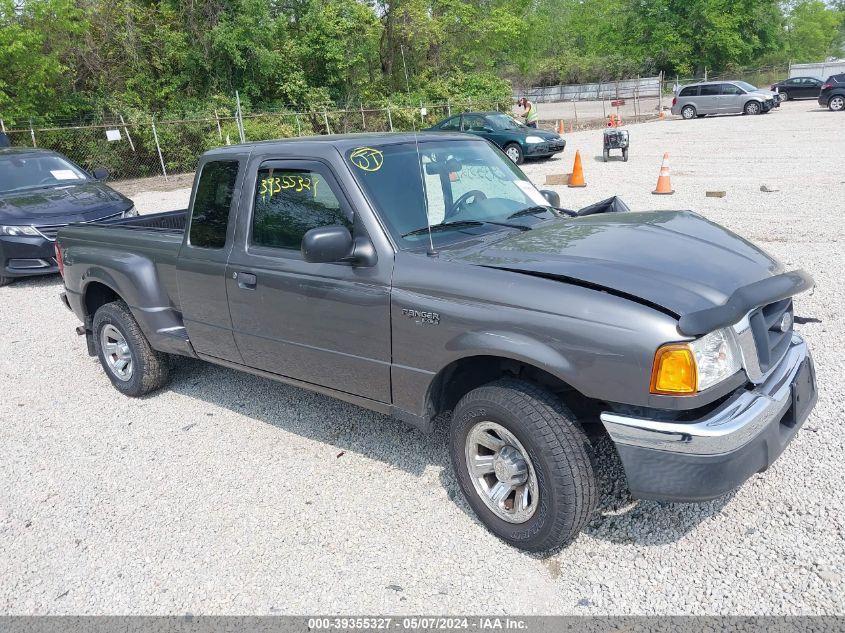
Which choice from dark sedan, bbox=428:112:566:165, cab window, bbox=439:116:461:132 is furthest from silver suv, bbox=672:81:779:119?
cab window, bbox=439:116:461:132

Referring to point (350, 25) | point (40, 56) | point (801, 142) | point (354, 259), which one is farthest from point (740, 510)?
point (350, 25)

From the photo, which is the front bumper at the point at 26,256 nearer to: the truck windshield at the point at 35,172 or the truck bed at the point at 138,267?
the truck windshield at the point at 35,172

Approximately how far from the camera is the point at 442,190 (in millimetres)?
3848

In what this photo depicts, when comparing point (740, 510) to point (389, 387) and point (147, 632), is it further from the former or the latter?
point (147, 632)

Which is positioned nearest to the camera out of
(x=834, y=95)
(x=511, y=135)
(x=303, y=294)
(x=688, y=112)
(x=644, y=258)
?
(x=644, y=258)

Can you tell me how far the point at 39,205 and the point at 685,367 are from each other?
9.08 m

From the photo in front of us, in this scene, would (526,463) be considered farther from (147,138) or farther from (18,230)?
(147,138)

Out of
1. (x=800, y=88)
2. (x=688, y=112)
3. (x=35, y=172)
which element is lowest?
(x=35, y=172)

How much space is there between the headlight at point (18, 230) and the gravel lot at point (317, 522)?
3808mm

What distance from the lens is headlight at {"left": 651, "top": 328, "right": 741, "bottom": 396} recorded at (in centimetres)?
249

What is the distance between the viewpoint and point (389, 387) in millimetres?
3395

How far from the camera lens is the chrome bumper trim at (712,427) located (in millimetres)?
2521

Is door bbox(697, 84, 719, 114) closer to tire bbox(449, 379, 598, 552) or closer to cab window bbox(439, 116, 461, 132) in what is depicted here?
cab window bbox(439, 116, 461, 132)

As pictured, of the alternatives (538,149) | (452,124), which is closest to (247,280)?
(538,149)
